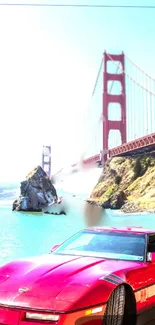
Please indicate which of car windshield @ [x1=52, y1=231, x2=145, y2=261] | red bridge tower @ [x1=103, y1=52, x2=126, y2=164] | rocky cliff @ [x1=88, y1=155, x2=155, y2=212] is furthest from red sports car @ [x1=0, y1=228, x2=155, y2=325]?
rocky cliff @ [x1=88, y1=155, x2=155, y2=212]

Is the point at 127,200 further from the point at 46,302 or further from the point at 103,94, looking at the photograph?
the point at 46,302

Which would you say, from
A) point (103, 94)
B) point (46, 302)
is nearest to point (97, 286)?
point (46, 302)

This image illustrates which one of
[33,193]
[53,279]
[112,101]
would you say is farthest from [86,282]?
[112,101]

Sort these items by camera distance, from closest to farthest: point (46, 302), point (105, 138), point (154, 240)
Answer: point (46, 302) < point (154, 240) < point (105, 138)

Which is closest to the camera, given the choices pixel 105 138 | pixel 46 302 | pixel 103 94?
pixel 46 302

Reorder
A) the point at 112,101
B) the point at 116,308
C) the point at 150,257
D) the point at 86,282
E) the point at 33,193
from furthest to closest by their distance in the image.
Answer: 1. the point at 112,101
2. the point at 33,193
3. the point at 150,257
4. the point at 116,308
5. the point at 86,282

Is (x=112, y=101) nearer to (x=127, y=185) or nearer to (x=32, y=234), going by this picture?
(x=127, y=185)
